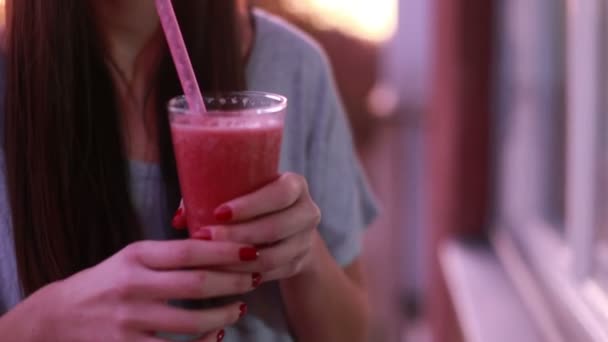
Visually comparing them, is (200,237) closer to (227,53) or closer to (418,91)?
(227,53)

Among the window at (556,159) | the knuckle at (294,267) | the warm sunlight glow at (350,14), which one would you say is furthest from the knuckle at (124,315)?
the window at (556,159)

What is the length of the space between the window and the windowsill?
0.03 metres

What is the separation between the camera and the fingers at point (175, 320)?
0.42m

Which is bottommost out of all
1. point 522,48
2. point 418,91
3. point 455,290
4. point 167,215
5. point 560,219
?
point 455,290

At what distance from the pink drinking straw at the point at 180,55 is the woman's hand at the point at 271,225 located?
0.07 m

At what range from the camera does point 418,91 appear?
5.97ft

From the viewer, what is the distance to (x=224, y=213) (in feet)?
1.32

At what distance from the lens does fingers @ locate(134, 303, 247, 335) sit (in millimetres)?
416

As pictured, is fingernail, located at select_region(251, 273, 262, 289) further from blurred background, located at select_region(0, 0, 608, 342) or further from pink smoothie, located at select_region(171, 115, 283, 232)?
blurred background, located at select_region(0, 0, 608, 342)

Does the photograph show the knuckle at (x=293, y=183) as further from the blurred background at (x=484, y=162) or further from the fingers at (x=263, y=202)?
the blurred background at (x=484, y=162)

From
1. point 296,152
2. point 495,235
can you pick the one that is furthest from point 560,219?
point 296,152

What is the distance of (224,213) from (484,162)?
→ 1.26 metres

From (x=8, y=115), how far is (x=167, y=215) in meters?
0.12

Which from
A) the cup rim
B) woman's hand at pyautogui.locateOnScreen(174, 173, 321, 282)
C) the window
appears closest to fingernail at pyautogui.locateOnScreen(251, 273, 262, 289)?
woman's hand at pyautogui.locateOnScreen(174, 173, 321, 282)
